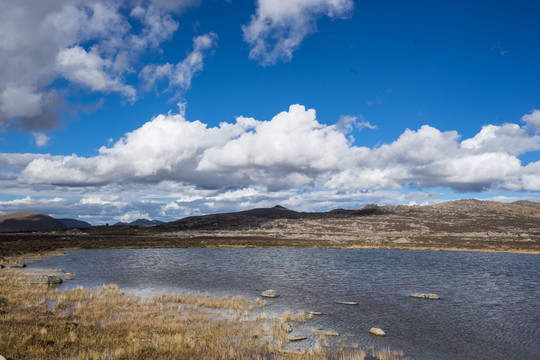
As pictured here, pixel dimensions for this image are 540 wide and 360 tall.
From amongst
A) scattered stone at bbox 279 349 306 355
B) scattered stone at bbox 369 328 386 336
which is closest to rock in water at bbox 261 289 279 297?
scattered stone at bbox 369 328 386 336

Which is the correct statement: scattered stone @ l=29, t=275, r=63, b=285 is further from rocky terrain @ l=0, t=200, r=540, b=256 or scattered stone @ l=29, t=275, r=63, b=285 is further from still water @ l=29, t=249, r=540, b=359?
rocky terrain @ l=0, t=200, r=540, b=256

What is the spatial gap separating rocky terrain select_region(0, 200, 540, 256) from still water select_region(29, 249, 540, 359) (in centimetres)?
3588

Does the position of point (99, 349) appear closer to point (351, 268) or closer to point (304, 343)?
point (304, 343)

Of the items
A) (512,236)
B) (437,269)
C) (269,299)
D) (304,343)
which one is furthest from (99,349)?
(512,236)

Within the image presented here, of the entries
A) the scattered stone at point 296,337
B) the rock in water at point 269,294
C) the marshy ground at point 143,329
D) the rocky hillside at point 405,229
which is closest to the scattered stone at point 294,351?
the marshy ground at point 143,329

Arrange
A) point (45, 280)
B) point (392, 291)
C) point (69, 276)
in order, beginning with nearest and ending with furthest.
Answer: point (45, 280) → point (392, 291) → point (69, 276)

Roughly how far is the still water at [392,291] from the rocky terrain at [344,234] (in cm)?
3588

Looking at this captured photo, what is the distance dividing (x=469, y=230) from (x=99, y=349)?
146 metres

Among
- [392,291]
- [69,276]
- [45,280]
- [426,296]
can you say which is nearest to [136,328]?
[45,280]

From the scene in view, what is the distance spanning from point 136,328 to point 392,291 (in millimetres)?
25943

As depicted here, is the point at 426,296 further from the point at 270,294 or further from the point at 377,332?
the point at 270,294

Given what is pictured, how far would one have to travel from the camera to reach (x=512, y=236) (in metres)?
115

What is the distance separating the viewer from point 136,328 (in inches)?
774

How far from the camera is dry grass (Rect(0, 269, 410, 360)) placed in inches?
611
